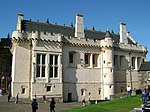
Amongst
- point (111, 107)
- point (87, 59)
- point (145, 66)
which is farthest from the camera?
point (145, 66)

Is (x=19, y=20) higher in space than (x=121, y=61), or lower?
higher

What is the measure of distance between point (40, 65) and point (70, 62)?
6804 millimetres

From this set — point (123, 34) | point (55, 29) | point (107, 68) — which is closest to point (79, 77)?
point (107, 68)

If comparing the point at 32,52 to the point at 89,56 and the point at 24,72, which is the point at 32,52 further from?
the point at 89,56

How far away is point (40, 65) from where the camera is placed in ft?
138

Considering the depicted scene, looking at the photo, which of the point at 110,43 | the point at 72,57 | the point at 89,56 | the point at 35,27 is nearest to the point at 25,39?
the point at 35,27

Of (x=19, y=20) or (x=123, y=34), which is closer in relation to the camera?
(x=19, y=20)

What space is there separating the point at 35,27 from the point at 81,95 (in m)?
15.0

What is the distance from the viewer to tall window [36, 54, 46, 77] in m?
42.0

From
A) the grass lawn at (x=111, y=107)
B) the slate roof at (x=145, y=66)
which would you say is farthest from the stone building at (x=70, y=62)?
the grass lawn at (x=111, y=107)

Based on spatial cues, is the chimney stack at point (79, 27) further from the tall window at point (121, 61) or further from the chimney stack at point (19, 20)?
the chimney stack at point (19, 20)

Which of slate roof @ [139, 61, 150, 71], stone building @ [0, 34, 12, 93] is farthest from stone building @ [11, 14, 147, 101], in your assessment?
stone building @ [0, 34, 12, 93]

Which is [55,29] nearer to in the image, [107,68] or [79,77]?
[79,77]

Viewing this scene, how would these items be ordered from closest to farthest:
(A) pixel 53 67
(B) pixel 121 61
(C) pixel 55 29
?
(A) pixel 53 67 → (C) pixel 55 29 → (B) pixel 121 61
